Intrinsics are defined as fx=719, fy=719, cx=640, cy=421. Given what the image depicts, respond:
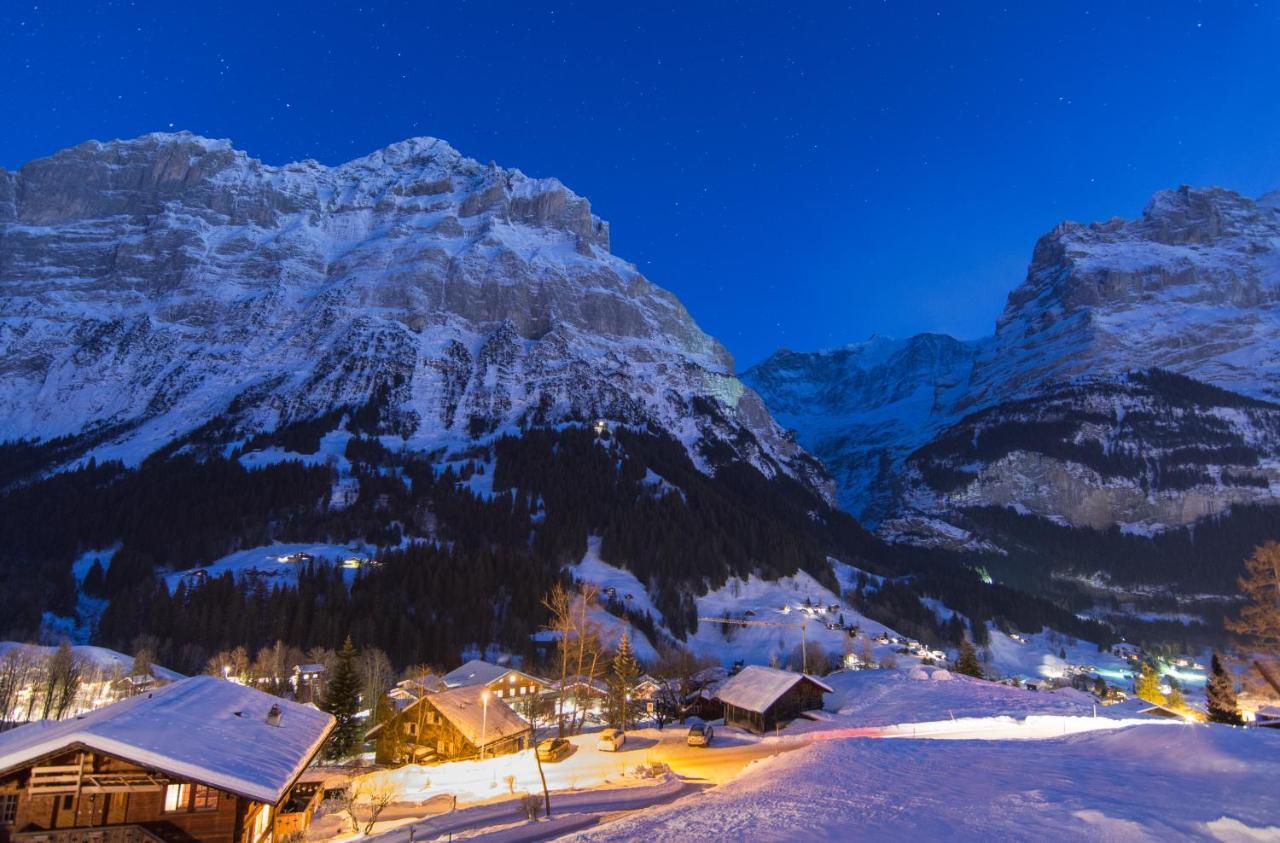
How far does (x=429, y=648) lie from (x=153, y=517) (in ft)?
291

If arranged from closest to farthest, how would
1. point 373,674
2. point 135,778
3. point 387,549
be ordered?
point 135,778
point 373,674
point 387,549

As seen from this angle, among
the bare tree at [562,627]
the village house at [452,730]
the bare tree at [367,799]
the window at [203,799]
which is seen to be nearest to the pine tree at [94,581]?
the village house at [452,730]

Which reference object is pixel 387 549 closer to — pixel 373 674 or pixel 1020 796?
pixel 373 674

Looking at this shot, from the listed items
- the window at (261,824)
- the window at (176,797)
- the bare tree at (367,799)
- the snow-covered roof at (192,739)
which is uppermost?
the snow-covered roof at (192,739)

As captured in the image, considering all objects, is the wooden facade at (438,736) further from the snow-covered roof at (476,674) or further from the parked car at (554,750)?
the snow-covered roof at (476,674)

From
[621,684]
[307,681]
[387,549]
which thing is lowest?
[307,681]

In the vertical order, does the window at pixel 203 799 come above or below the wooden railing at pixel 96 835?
above

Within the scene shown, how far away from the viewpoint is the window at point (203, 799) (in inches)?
987

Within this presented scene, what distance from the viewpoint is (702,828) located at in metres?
19.2

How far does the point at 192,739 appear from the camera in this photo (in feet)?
81.0

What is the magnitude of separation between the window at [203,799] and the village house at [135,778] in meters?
0.03

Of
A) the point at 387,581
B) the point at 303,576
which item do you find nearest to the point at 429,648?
the point at 387,581

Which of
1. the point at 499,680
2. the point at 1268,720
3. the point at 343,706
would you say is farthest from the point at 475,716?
the point at 1268,720

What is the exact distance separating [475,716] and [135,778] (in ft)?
119
